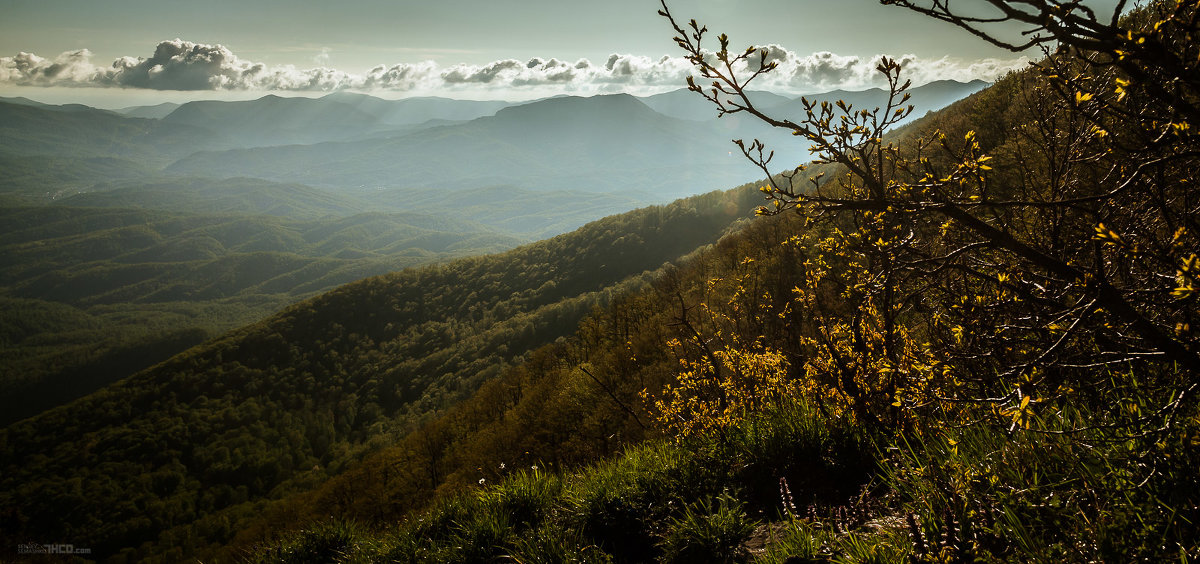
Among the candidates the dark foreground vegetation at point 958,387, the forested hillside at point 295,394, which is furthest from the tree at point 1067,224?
the forested hillside at point 295,394

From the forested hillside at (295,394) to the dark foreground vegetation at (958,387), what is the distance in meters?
93.2

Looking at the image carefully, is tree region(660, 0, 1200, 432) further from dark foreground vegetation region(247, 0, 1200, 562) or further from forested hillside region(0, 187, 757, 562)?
forested hillside region(0, 187, 757, 562)

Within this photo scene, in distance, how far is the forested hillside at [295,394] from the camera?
365 feet

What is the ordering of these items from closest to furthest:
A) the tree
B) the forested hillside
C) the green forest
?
the tree, the green forest, the forested hillside

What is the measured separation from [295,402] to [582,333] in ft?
418

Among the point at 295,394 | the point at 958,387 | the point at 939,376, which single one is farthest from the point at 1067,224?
the point at 295,394

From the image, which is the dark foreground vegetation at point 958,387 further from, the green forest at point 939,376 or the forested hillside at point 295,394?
the forested hillside at point 295,394

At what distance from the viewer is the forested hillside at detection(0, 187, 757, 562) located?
111m

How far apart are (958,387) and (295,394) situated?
16523 cm

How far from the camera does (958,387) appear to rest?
3.82 meters

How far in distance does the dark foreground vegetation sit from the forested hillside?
306 feet

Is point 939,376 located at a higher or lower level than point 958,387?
lower

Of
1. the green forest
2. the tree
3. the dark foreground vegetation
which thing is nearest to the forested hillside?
the green forest

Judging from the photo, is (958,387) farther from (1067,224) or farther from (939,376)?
(1067,224)
